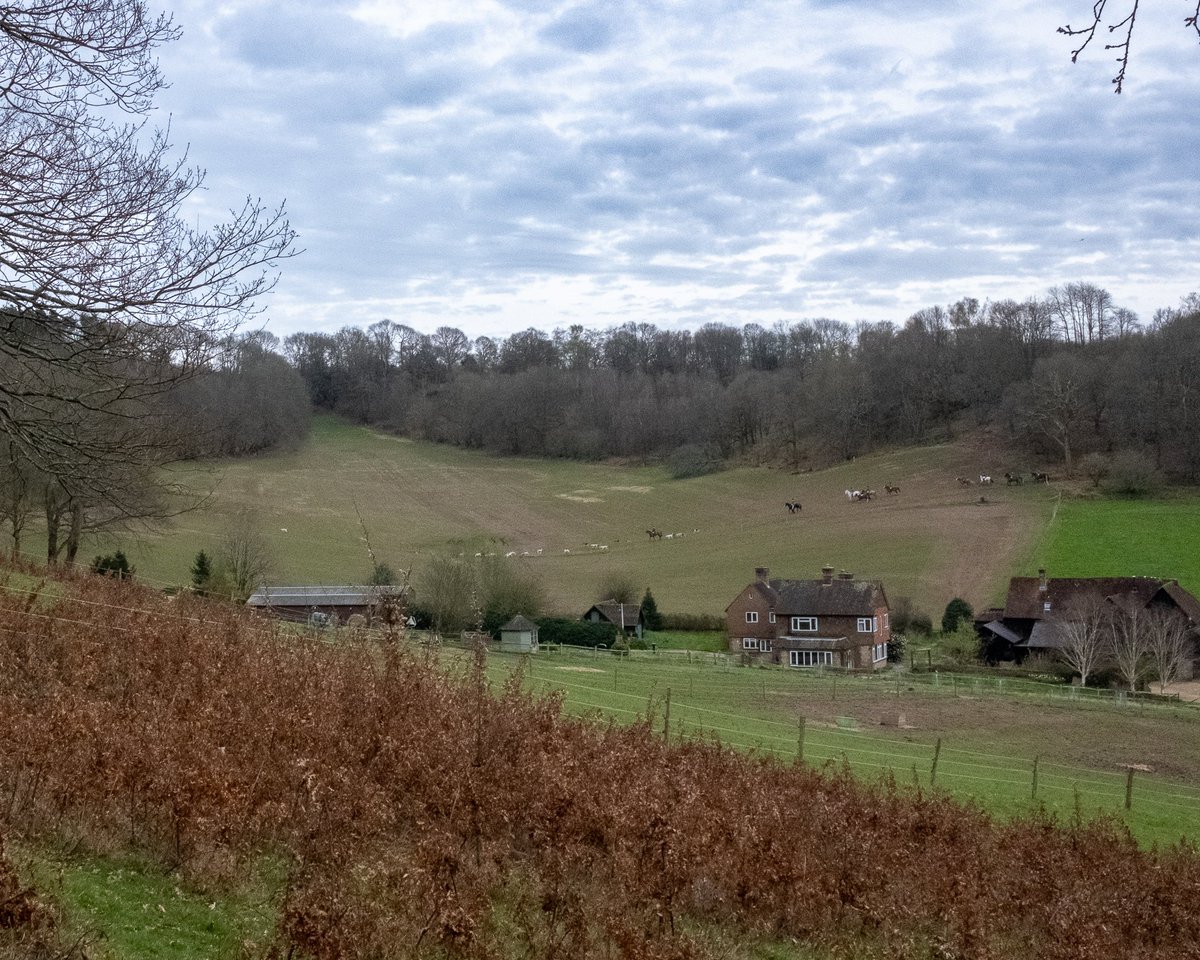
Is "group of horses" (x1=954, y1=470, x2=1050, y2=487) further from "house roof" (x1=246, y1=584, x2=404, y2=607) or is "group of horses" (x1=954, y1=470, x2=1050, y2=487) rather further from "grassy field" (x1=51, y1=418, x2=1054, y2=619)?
"house roof" (x1=246, y1=584, x2=404, y2=607)

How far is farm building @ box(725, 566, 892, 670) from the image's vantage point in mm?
49875

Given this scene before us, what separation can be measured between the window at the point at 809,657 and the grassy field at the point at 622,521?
552 cm

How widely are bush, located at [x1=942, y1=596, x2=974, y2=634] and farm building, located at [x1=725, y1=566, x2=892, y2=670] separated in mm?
2869

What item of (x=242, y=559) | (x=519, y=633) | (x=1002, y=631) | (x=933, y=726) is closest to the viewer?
(x=933, y=726)

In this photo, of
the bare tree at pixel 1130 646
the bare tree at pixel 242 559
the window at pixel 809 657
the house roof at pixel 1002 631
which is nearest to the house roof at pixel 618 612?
the window at pixel 809 657

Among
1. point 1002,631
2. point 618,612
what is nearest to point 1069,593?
point 1002,631

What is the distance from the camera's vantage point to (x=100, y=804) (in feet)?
25.2

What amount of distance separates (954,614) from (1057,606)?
505 centimetres

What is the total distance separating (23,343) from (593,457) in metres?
91.6

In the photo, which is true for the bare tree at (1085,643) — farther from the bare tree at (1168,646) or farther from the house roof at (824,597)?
the house roof at (824,597)

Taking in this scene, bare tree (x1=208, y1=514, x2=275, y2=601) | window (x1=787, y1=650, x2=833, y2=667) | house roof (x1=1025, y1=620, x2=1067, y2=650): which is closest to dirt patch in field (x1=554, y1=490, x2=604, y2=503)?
window (x1=787, y1=650, x2=833, y2=667)

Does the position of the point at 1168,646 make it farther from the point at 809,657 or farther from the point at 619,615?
the point at 619,615

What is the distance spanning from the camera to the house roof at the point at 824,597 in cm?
5081

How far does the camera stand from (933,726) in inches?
1192
